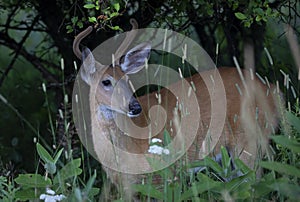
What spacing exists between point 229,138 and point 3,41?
2598 millimetres

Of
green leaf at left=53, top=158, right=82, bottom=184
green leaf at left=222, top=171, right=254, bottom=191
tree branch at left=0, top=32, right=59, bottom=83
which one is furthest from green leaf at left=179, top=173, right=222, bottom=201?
tree branch at left=0, top=32, right=59, bottom=83

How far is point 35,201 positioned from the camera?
11.4 ft

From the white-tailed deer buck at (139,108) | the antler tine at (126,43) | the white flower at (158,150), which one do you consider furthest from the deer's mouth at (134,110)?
the white flower at (158,150)

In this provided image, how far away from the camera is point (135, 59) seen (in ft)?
17.1

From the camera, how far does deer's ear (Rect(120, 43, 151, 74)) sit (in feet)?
17.0

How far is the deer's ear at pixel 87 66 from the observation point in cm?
510

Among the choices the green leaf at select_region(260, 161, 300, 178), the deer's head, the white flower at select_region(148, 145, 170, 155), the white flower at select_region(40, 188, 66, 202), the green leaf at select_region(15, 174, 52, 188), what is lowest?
the white flower at select_region(40, 188, 66, 202)

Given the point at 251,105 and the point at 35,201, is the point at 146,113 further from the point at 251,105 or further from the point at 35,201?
the point at 35,201

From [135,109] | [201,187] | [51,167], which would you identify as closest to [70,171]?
[51,167]

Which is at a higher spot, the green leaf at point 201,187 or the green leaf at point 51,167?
the green leaf at point 51,167

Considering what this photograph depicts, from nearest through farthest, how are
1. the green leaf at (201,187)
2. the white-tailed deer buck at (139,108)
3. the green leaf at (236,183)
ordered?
1. the green leaf at (201,187)
2. the green leaf at (236,183)
3. the white-tailed deer buck at (139,108)

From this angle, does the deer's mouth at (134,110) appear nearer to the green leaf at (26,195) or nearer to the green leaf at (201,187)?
the green leaf at (26,195)

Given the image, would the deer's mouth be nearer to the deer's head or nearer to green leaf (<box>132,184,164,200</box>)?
the deer's head

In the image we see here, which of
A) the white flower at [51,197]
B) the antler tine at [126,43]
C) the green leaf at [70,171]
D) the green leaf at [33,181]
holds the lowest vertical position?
the white flower at [51,197]
